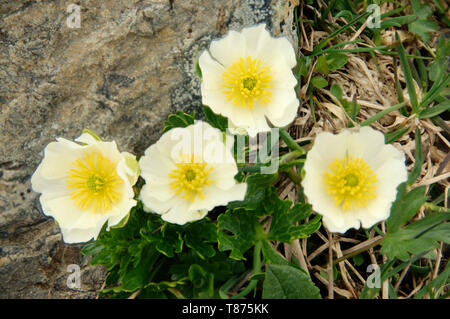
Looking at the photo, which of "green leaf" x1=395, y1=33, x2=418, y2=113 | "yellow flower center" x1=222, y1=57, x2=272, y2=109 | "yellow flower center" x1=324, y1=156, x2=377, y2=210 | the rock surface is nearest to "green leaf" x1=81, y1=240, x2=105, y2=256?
the rock surface

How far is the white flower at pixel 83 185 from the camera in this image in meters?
2.01

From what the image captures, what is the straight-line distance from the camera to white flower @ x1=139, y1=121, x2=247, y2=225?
6.45 ft

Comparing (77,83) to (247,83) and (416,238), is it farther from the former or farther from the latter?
(416,238)

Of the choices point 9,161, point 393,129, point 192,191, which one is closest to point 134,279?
point 192,191

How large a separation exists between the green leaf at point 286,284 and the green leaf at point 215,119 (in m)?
0.71

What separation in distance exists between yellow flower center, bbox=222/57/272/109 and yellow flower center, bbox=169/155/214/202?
1.25 ft

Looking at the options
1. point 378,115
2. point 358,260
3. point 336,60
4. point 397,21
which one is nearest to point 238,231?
point 358,260

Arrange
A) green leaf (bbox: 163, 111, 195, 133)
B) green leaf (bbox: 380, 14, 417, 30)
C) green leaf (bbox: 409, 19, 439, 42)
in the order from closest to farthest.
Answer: green leaf (bbox: 163, 111, 195, 133) < green leaf (bbox: 380, 14, 417, 30) < green leaf (bbox: 409, 19, 439, 42)

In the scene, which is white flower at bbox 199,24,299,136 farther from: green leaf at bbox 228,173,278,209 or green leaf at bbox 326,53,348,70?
green leaf at bbox 326,53,348,70

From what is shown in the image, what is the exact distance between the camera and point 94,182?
6.85ft

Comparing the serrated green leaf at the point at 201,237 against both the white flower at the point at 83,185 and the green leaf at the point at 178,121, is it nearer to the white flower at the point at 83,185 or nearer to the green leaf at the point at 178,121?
the white flower at the point at 83,185

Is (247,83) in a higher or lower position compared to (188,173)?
higher

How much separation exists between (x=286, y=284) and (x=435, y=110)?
1.29m

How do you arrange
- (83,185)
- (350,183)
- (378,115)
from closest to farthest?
(350,183) → (83,185) → (378,115)
